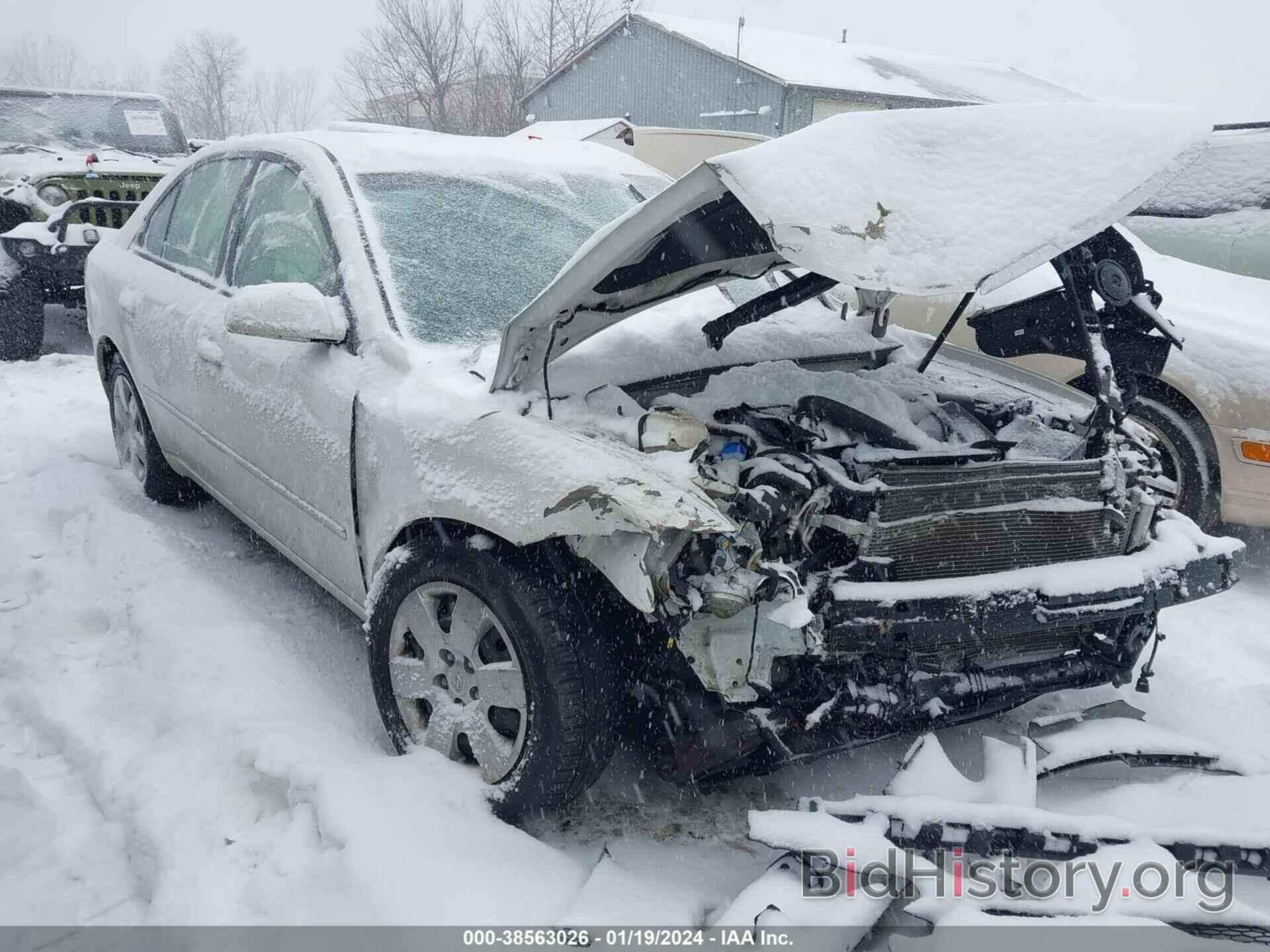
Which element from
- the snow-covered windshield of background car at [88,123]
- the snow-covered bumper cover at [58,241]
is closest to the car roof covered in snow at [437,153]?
the snow-covered bumper cover at [58,241]

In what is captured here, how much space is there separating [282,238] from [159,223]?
55.3 inches

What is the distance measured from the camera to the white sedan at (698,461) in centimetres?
196

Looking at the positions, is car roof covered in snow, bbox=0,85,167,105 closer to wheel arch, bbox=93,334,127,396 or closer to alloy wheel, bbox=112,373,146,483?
wheel arch, bbox=93,334,127,396

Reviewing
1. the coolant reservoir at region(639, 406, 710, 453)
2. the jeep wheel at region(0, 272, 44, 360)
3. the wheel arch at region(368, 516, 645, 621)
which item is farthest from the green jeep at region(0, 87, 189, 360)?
the coolant reservoir at region(639, 406, 710, 453)

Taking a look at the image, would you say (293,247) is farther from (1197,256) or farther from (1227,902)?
(1197,256)

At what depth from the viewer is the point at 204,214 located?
12.1ft

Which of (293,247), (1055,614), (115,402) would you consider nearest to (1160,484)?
(1055,614)

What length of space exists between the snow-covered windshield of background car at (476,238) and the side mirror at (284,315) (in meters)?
0.22

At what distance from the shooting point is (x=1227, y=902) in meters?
1.87

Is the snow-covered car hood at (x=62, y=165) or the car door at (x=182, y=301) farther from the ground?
the snow-covered car hood at (x=62, y=165)

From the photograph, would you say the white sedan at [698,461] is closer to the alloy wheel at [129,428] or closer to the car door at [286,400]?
the car door at [286,400]

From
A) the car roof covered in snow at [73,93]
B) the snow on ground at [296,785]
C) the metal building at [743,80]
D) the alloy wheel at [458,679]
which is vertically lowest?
the snow on ground at [296,785]

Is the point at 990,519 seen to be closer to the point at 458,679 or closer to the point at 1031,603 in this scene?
the point at 1031,603

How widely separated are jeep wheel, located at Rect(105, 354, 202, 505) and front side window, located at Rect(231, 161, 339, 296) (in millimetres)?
1224
